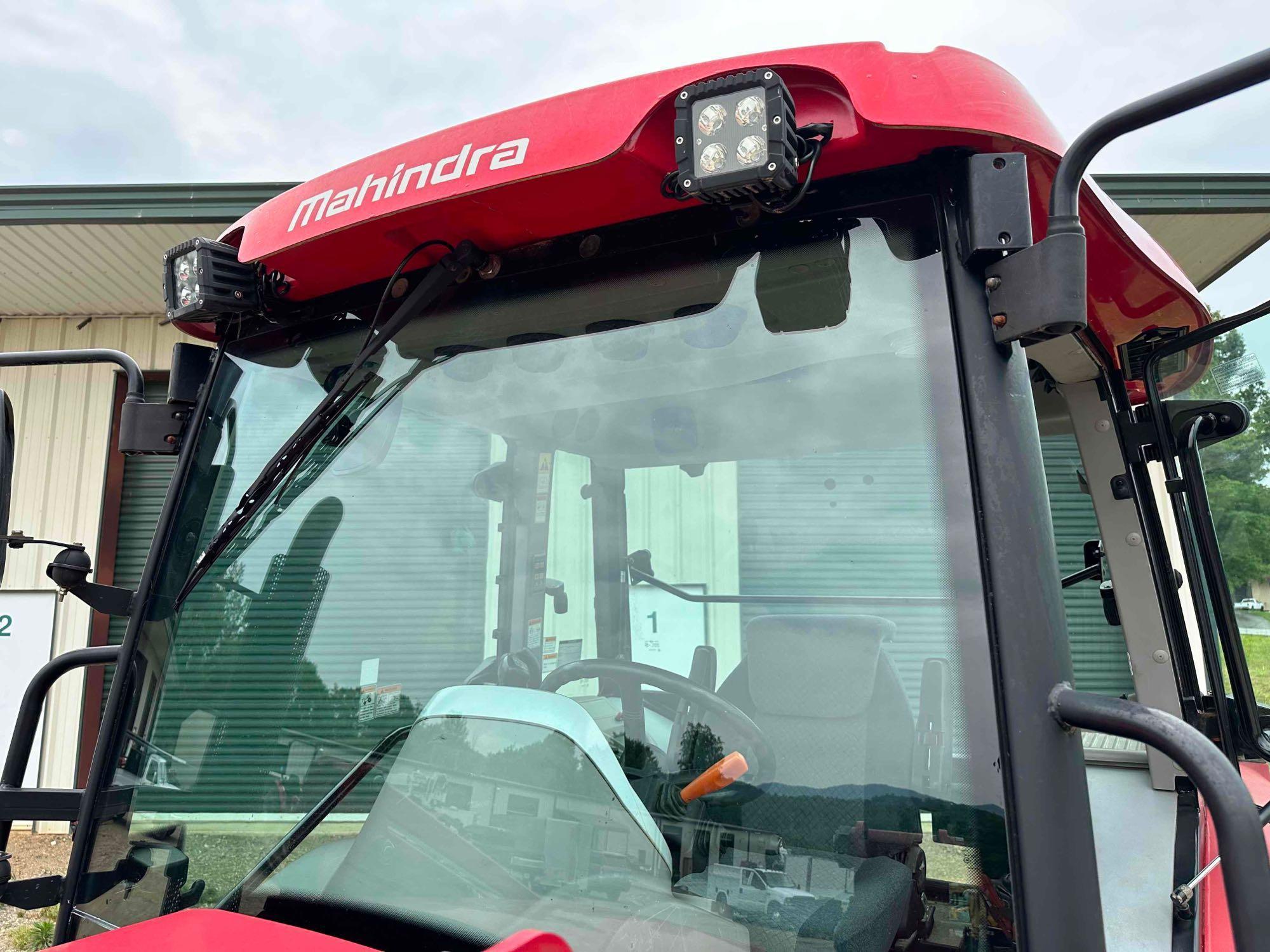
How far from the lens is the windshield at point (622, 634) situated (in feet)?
3.79

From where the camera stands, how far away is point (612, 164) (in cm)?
130

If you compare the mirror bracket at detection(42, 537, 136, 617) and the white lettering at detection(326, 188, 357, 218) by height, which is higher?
the white lettering at detection(326, 188, 357, 218)

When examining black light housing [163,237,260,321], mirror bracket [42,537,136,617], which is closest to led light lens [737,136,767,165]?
black light housing [163,237,260,321]

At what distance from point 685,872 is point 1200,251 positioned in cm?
696

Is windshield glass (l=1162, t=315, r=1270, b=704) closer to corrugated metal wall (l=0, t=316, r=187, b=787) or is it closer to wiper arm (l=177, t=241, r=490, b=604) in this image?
wiper arm (l=177, t=241, r=490, b=604)

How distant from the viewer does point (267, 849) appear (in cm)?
138

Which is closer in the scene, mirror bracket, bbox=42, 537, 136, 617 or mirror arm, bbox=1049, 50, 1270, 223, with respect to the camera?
mirror arm, bbox=1049, 50, 1270, 223

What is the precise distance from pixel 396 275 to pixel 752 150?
695mm

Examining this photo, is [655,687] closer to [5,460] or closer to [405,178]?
[405,178]

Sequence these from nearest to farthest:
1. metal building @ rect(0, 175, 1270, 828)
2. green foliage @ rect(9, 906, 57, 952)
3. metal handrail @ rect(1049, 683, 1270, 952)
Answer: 1. metal handrail @ rect(1049, 683, 1270, 952)
2. green foliage @ rect(9, 906, 57, 952)
3. metal building @ rect(0, 175, 1270, 828)

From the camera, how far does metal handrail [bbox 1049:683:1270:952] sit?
2.68 ft


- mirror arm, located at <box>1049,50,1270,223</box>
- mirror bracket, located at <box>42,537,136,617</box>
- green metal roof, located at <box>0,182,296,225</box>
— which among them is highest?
green metal roof, located at <box>0,182,296,225</box>

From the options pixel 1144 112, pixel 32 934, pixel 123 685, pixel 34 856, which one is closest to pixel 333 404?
pixel 123 685

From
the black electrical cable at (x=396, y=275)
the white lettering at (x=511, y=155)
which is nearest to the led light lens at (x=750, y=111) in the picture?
the white lettering at (x=511, y=155)
